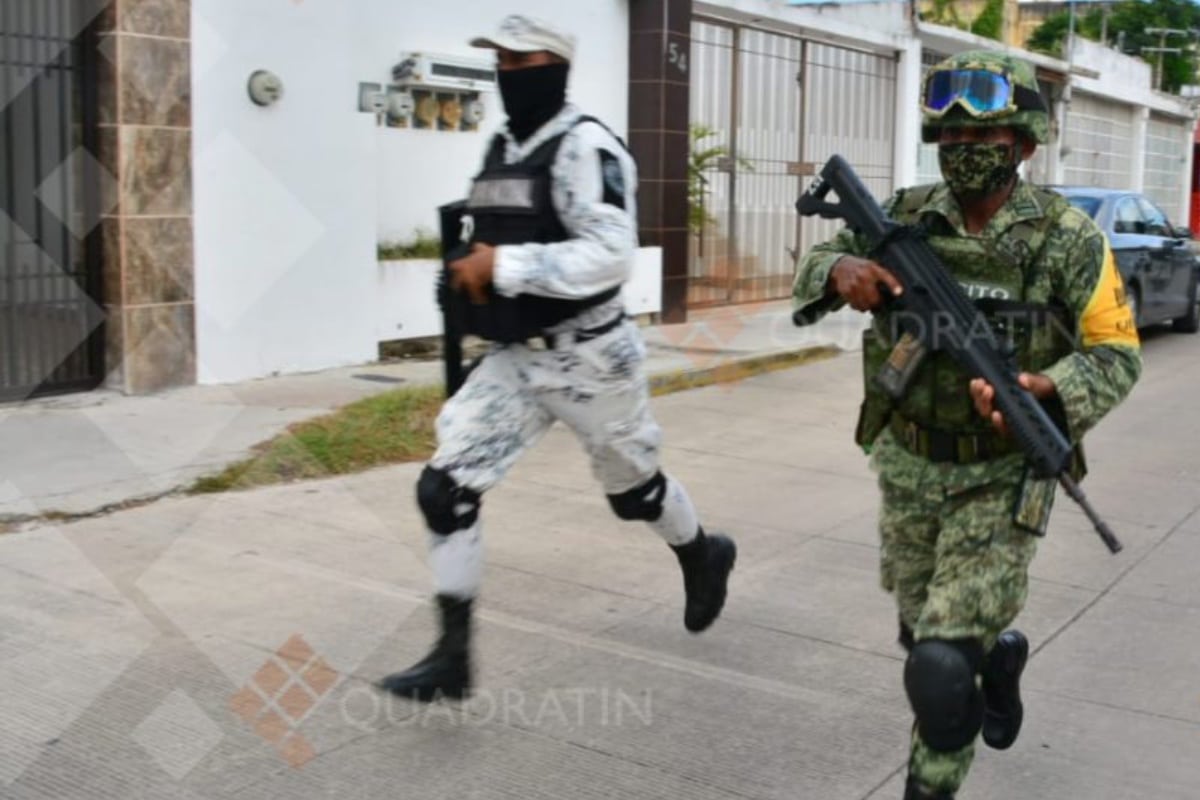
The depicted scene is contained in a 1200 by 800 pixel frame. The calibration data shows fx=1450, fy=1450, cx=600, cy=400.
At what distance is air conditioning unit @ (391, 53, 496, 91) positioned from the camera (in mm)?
10062

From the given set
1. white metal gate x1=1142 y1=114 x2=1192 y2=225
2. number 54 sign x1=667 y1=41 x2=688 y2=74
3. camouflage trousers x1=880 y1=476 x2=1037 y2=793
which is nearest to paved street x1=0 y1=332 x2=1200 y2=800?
camouflage trousers x1=880 y1=476 x2=1037 y2=793

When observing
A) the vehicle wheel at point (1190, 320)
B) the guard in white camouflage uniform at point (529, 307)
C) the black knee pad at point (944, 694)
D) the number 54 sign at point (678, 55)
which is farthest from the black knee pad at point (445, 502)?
the vehicle wheel at point (1190, 320)

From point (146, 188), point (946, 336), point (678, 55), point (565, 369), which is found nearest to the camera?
point (946, 336)

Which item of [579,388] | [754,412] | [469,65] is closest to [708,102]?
[469,65]

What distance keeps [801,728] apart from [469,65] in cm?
756

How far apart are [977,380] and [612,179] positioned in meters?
1.21

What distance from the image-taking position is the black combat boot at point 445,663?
3.77 meters

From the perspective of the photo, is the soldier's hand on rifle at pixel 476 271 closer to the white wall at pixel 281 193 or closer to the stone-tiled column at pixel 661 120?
the white wall at pixel 281 193

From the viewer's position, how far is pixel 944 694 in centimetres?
288

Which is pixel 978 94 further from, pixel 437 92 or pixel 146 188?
pixel 437 92

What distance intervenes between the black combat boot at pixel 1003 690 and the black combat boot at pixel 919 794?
55cm

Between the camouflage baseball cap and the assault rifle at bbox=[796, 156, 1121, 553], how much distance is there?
0.79ft

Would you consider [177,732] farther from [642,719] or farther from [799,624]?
[799,624]

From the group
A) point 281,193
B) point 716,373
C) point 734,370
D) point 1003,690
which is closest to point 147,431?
point 281,193
